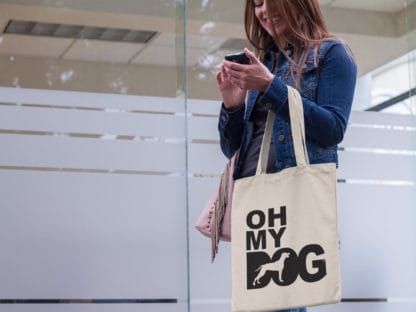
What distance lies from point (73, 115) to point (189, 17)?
2.10ft

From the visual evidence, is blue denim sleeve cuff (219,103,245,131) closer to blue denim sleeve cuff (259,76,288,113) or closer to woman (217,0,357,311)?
woman (217,0,357,311)

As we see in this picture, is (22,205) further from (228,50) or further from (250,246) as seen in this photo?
(250,246)

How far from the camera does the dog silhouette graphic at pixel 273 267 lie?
1.90 m

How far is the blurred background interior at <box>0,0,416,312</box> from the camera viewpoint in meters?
3.54

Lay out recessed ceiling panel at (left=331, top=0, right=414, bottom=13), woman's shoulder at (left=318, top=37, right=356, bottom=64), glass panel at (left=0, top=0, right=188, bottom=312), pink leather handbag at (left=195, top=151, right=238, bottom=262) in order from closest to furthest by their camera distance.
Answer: woman's shoulder at (left=318, top=37, right=356, bottom=64)
pink leather handbag at (left=195, top=151, right=238, bottom=262)
glass panel at (left=0, top=0, right=188, bottom=312)
recessed ceiling panel at (left=331, top=0, right=414, bottom=13)

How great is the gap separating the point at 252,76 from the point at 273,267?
376 millimetres

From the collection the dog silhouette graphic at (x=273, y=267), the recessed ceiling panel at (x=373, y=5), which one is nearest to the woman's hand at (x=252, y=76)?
the dog silhouette graphic at (x=273, y=267)

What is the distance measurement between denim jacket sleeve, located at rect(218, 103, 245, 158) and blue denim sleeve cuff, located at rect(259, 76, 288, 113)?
189 mm

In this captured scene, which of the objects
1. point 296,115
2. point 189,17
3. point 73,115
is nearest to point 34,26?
point 73,115

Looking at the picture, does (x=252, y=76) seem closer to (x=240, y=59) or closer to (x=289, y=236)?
(x=240, y=59)

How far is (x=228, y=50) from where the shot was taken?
395 centimetres

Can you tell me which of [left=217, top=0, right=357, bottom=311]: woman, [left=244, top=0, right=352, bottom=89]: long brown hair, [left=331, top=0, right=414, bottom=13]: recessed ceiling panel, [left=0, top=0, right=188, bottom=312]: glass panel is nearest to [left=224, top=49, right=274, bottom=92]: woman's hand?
[left=217, top=0, right=357, bottom=311]: woman

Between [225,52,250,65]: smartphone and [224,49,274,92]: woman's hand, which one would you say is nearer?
[224,49,274,92]: woman's hand

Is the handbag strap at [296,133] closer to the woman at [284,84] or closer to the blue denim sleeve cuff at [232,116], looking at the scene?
the woman at [284,84]
